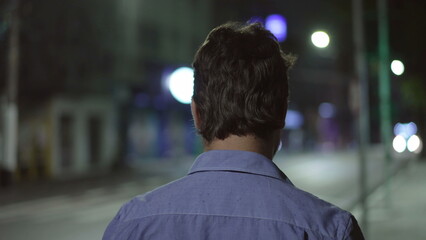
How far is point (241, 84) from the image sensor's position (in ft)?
4.33

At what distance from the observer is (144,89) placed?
112ft

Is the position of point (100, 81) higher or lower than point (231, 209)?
lower

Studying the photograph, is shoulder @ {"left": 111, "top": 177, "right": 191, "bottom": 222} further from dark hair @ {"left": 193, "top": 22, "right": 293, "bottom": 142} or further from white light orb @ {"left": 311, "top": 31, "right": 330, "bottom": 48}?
white light orb @ {"left": 311, "top": 31, "right": 330, "bottom": 48}

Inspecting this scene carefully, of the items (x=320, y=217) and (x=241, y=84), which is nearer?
(x=320, y=217)

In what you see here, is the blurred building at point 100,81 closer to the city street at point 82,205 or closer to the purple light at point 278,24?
the city street at point 82,205

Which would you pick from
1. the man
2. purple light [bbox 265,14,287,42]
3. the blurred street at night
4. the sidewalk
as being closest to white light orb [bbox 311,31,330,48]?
the blurred street at night

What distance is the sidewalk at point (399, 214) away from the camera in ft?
31.0

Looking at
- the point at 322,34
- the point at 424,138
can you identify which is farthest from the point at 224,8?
the point at 322,34

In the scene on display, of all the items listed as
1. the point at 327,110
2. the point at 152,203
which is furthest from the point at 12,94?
the point at 327,110

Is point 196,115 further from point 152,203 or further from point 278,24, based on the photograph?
point 278,24

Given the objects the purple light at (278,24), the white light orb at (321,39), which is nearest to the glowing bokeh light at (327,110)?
the purple light at (278,24)

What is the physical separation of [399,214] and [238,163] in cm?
1140

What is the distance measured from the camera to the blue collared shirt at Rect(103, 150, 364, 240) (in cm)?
120

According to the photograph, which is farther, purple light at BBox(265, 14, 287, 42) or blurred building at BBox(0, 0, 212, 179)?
blurred building at BBox(0, 0, 212, 179)
